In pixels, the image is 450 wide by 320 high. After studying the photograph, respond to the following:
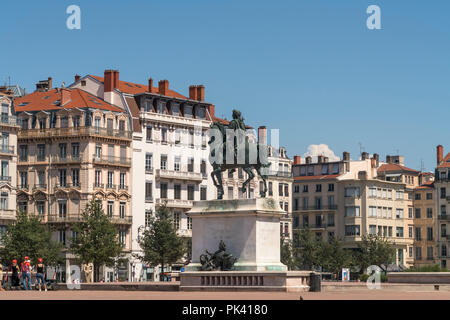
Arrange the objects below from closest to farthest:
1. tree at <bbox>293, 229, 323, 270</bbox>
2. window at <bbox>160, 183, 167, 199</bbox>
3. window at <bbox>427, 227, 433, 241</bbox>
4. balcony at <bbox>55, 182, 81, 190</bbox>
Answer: balcony at <bbox>55, 182, 81, 190</bbox>
window at <bbox>160, 183, 167, 199</bbox>
tree at <bbox>293, 229, 323, 270</bbox>
window at <bbox>427, 227, 433, 241</bbox>

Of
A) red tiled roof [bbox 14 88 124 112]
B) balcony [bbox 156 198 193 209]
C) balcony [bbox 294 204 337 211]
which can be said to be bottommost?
balcony [bbox 294 204 337 211]

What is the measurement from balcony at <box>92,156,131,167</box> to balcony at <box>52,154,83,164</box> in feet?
5.22

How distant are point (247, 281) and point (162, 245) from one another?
5891cm

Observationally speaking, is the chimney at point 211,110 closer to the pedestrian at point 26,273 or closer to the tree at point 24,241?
the tree at point 24,241

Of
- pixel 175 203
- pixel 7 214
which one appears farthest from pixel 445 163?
pixel 7 214

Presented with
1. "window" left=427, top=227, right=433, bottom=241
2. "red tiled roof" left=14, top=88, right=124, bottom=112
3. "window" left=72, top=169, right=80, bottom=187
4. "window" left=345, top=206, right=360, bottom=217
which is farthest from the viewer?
"window" left=427, top=227, right=433, bottom=241

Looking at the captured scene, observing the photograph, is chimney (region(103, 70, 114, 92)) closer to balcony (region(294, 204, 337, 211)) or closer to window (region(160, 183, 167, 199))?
window (region(160, 183, 167, 199))

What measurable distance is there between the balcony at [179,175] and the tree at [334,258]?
802 inches

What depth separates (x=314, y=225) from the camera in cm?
15062

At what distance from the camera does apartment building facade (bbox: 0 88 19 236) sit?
10294cm

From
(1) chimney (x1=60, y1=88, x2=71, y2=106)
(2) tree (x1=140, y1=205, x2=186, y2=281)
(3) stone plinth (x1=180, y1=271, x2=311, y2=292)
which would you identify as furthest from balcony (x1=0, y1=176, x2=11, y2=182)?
(3) stone plinth (x1=180, y1=271, x2=311, y2=292)

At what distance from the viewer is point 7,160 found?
343ft

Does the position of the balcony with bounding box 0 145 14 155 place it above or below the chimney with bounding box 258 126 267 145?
below
